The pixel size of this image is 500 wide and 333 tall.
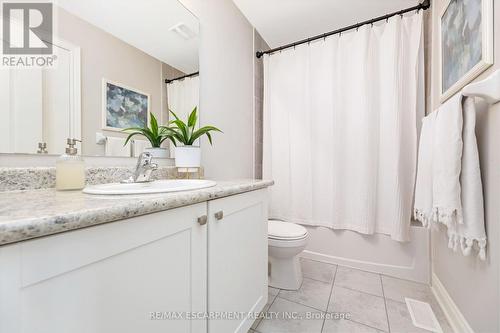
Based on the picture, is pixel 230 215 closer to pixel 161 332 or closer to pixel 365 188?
pixel 161 332

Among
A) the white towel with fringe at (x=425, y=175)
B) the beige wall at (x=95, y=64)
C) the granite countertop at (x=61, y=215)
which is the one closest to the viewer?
the granite countertop at (x=61, y=215)

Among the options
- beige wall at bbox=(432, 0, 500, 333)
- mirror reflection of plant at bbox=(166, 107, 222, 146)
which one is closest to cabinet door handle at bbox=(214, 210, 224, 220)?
mirror reflection of plant at bbox=(166, 107, 222, 146)

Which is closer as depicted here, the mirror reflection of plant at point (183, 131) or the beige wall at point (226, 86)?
the mirror reflection of plant at point (183, 131)

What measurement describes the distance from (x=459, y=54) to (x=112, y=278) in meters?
1.75

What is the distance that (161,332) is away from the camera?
586mm

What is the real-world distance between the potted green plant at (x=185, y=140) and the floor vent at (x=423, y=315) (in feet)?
4.94

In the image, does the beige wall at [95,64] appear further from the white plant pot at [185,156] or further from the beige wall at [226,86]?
the beige wall at [226,86]

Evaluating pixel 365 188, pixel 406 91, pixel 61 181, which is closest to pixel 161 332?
pixel 61 181

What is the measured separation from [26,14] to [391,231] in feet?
7.56

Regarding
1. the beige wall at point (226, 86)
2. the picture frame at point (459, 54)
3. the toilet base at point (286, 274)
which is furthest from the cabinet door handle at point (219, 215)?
the picture frame at point (459, 54)

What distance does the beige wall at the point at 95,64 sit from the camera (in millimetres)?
856

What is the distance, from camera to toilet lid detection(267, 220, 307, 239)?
1.43 metres

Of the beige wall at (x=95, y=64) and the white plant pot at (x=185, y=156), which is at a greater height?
the beige wall at (x=95, y=64)

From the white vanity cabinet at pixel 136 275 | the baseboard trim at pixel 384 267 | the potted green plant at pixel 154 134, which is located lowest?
the baseboard trim at pixel 384 267
